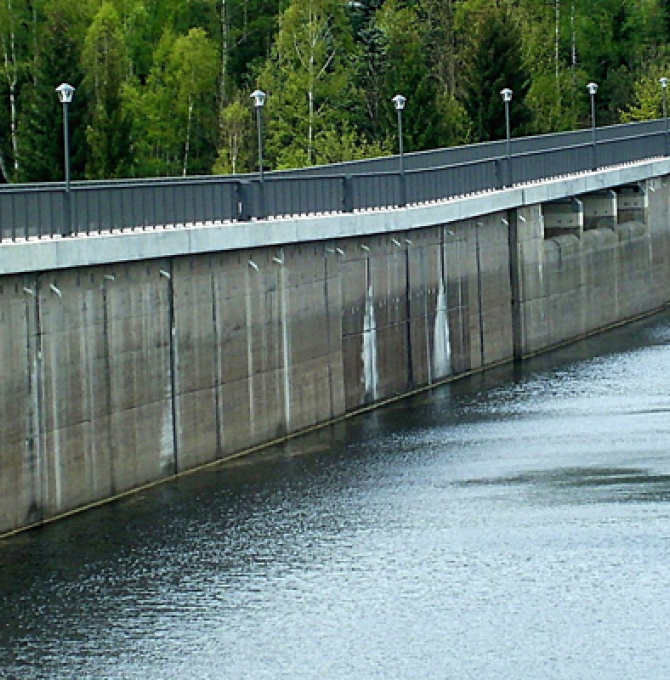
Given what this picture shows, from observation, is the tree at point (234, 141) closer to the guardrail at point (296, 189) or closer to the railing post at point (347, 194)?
the guardrail at point (296, 189)

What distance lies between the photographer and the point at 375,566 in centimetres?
2748

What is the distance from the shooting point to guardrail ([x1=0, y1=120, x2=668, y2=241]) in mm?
30344

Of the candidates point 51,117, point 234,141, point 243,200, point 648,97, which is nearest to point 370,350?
point 243,200

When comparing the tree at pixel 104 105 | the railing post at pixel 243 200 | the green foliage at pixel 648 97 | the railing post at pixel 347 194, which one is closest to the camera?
the railing post at pixel 243 200

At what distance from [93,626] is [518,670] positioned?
575cm

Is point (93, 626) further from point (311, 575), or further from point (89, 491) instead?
point (89, 491)

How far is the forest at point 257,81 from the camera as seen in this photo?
207 feet

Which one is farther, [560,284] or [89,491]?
[560,284]

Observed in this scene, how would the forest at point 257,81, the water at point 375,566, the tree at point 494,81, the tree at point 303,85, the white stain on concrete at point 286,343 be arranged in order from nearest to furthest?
1. the water at point 375,566
2. the white stain on concrete at point 286,343
3. the forest at point 257,81
4. the tree at point 303,85
5. the tree at point 494,81

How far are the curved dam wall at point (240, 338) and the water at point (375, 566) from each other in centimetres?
87

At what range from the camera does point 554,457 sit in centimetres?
3481

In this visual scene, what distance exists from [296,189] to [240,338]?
14.0 ft

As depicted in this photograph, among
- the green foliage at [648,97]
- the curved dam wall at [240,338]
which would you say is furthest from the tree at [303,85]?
A: the curved dam wall at [240,338]

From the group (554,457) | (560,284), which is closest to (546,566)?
(554,457)
